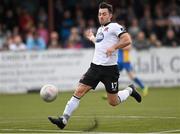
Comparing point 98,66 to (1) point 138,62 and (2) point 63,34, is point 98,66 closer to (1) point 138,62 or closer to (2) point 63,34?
(1) point 138,62

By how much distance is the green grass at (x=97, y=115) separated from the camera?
1400 cm

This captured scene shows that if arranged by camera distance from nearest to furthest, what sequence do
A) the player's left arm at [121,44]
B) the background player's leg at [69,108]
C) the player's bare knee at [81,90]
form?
the background player's leg at [69,108], the player's left arm at [121,44], the player's bare knee at [81,90]

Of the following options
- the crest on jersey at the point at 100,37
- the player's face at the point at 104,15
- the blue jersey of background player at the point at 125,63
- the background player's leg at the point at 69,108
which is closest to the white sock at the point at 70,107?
the background player's leg at the point at 69,108

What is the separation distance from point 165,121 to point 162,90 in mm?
11897

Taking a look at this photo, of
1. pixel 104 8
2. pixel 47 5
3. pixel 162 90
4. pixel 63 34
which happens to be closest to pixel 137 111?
pixel 104 8

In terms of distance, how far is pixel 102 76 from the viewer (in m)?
14.5

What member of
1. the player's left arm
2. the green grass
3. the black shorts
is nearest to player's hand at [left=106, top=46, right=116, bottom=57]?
the player's left arm

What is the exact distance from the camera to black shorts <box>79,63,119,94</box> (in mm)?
14383

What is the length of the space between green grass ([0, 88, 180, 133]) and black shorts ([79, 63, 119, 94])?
86 cm

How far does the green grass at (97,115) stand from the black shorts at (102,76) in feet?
2.81

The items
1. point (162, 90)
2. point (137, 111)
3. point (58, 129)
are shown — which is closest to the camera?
point (58, 129)

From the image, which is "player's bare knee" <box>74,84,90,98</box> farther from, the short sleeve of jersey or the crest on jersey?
the short sleeve of jersey

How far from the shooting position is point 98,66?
14508mm

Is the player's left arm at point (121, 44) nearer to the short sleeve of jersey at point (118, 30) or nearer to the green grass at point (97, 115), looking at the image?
the short sleeve of jersey at point (118, 30)
